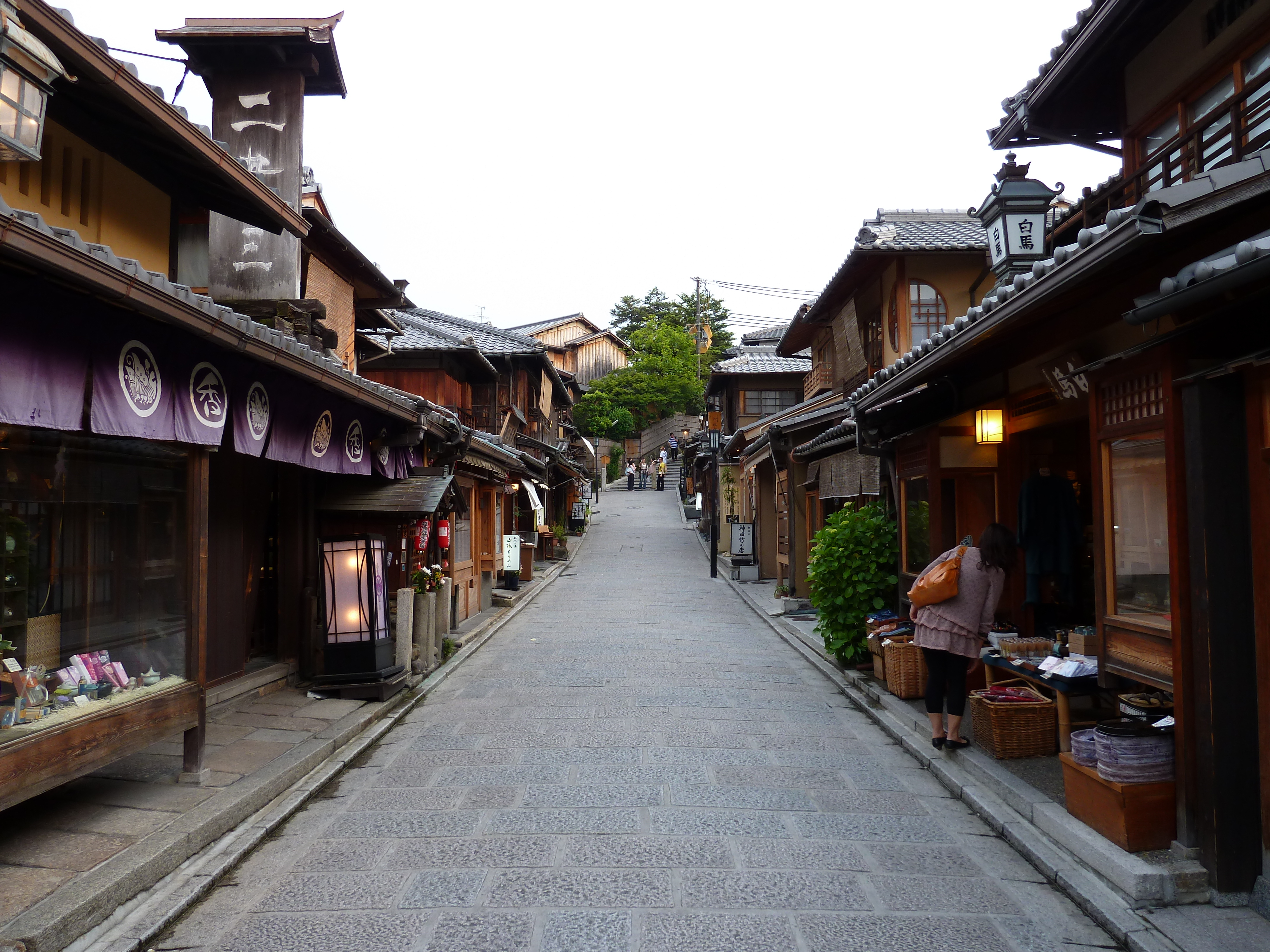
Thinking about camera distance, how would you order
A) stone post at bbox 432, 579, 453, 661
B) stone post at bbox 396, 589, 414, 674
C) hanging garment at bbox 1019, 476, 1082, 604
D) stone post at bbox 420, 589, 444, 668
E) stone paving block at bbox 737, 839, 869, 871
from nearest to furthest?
stone paving block at bbox 737, 839, 869, 871 → hanging garment at bbox 1019, 476, 1082, 604 → stone post at bbox 396, 589, 414, 674 → stone post at bbox 420, 589, 444, 668 → stone post at bbox 432, 579, 453, 661

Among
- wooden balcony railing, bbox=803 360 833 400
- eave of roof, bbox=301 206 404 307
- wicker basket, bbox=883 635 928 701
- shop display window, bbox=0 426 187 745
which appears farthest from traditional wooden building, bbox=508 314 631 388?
shop display window, bbox=0 426 187 745

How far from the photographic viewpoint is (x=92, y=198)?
8688 mm

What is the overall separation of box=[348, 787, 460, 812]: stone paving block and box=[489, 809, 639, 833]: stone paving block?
0.62 meters

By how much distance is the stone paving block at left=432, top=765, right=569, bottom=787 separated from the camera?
301 inches

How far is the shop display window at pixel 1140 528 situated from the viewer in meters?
5.76

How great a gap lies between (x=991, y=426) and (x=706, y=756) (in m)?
Answer: 4.76

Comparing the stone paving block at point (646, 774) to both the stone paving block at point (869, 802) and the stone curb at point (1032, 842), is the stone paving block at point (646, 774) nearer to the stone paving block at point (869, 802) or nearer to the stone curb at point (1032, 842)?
the stone paving block at point (869, 802)

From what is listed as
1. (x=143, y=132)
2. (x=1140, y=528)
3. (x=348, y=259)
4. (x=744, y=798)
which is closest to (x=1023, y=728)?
(x=1140, y=528)

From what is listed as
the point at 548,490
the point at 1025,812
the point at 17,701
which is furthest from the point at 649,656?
the point at 548,490

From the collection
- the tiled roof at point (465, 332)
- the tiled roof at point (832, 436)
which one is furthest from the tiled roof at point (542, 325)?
the tiled roof at point (832, 436)

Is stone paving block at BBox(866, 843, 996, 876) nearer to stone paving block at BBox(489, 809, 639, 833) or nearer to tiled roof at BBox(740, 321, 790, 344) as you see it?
stone paving block at BBox(489, 809, 639, 833)

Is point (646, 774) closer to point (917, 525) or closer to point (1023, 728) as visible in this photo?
point (1023, 728)

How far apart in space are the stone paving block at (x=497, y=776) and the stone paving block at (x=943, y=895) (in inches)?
124

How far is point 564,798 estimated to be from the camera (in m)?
7.17
